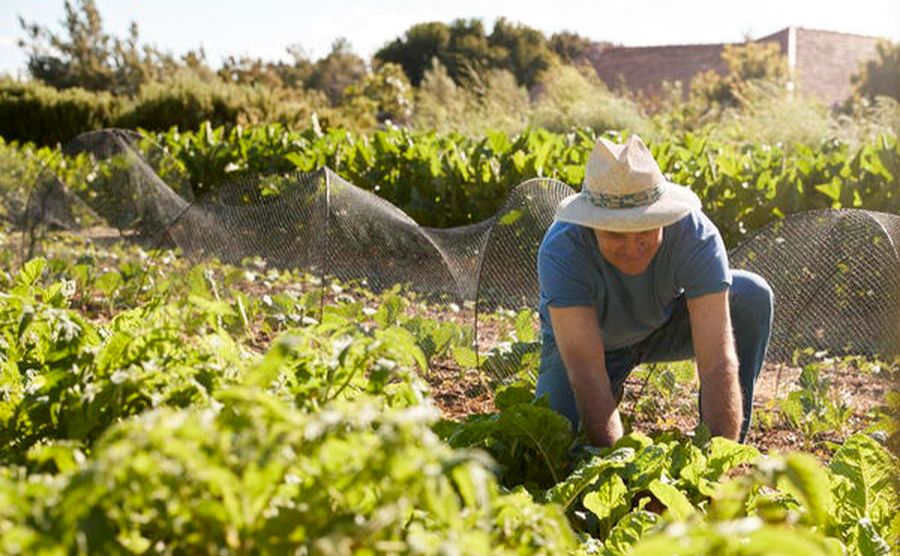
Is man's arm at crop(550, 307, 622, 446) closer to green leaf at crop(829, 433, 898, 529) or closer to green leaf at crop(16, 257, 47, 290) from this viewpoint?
green leaf at crop(829, 433, 898, 529)

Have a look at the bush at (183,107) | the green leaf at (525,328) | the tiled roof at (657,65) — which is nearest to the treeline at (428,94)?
the bush at (183,107)

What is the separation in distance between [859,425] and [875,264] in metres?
0.78

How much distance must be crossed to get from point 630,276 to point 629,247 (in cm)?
23

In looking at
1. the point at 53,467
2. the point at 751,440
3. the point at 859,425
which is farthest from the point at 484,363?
the point at 53,467

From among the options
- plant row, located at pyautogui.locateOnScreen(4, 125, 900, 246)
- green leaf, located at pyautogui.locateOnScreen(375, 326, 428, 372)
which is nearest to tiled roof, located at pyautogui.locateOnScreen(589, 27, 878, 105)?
plant row, located at pyautogui.locateOnScreen(4, 125, 900, 246)

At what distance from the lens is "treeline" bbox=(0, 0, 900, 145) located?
1633 centimetres

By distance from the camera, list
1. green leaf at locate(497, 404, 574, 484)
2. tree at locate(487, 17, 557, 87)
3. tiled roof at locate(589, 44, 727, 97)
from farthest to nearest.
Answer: tree at locate(487, 17, 557, 87) → tiled roof at locate(589, 44, 727, 97) → green leaf at locate(497, 404, 574, 484)

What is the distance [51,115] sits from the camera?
62.6 feet

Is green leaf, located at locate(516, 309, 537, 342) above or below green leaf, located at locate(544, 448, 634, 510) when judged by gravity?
below

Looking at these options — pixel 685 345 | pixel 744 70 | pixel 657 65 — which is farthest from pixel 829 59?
pixel 685 345

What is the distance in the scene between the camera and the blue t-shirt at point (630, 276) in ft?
11.1

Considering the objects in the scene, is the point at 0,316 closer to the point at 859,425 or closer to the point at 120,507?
the point at 120,507

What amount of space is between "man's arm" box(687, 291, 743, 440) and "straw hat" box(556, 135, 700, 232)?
317 mm

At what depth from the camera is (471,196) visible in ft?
29.7
